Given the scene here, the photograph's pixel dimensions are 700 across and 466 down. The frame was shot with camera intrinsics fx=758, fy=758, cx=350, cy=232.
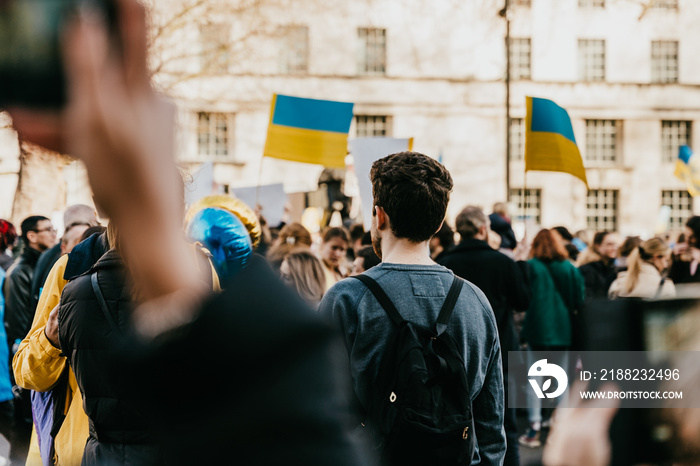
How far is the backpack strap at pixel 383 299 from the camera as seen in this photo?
2471mm

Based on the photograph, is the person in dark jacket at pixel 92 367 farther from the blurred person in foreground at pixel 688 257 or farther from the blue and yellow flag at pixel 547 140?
the blue and yellow flag at pixel 547 140

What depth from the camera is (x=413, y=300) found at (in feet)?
8.36

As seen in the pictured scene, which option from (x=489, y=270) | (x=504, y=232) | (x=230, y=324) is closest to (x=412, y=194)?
(x=230, y=324)

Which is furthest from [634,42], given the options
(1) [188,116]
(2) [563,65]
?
(1) [188,116]

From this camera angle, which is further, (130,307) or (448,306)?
(448,306)

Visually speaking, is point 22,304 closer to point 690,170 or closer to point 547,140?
point 547,140

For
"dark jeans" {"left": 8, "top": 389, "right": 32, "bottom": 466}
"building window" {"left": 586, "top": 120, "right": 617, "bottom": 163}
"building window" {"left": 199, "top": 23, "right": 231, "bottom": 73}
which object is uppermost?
"building window" {"left": 199, "top": 23, "right": 231, "bottom": 73}

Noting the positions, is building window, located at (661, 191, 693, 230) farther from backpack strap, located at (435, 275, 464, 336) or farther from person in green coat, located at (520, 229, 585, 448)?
backpack strap, located at (435, 275, 464, 336)

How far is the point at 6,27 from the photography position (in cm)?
53

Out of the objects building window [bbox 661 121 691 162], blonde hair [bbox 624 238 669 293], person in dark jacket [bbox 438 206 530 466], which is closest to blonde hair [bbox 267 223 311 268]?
person in dark jacket [bbox 438 206 530 466]

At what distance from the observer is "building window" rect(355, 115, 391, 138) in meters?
31.0

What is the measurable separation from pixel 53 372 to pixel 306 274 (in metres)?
2.75

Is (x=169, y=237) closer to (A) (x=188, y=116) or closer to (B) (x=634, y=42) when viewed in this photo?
(A) (x=188, y=116)

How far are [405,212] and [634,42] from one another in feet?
108
